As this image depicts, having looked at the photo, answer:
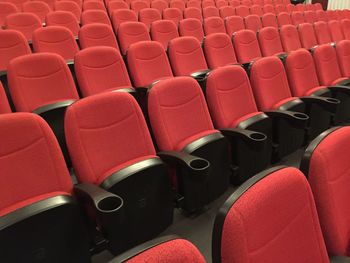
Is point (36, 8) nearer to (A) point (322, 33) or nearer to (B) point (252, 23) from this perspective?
(B) point (252, 23)

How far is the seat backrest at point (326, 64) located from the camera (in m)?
1.04

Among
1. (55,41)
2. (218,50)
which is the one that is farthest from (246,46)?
(55,41)

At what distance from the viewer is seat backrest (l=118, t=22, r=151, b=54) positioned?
47.7 inches

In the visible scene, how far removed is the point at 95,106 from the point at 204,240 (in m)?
0.33

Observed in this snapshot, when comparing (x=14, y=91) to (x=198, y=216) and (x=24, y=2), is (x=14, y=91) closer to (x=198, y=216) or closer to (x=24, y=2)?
(x=198, y=216)

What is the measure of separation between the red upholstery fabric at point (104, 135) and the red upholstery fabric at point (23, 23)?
2.82ft

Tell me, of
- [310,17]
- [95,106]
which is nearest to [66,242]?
[95,106]

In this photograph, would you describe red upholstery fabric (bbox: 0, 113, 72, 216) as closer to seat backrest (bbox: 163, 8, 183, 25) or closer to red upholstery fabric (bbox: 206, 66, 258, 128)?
red upholstery fabric (bbox: 206, 66, 258, 128)

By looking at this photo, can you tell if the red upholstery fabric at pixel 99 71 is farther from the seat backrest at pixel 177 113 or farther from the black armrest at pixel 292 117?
the black armrest at pixel 292 117

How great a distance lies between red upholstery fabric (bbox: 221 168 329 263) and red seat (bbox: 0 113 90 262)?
0.25 meters

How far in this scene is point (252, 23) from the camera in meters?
1.70

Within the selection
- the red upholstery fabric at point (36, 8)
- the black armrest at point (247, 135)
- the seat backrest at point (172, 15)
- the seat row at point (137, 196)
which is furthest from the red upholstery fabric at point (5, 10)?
the black armrest at point (247, 135)

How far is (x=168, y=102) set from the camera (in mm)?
629

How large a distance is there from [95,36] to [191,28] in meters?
0.50
